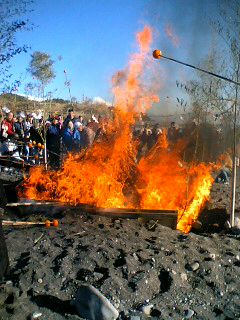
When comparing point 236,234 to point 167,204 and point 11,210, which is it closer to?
point 167,204

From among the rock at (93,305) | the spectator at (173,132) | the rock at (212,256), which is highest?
the spectator at (173,132)

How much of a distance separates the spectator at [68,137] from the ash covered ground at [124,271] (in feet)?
27.6

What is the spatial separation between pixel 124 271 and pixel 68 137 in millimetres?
10692

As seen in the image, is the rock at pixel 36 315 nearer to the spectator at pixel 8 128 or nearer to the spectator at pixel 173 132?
the spectator at pixel 8 128

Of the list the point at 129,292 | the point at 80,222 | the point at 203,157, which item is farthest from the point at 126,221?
the point at 203,157

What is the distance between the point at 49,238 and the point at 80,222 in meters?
1.04

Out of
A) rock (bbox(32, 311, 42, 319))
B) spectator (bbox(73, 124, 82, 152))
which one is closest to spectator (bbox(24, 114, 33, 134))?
spectator (bbox(73, 124, 82, 152))

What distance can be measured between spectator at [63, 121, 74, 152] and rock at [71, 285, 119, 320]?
11316 mm

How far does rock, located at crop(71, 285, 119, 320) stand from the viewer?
4609 mm

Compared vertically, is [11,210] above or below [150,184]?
below

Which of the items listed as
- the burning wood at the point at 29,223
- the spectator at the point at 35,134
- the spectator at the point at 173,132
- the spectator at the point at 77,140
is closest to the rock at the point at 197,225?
the burning wood at the point at 29,223

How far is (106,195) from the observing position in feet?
29.1

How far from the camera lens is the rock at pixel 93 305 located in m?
4.61

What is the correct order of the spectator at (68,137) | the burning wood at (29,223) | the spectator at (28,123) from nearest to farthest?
the burning wood at (29,223), the spectator at (68,137), the spectator at (28,123)
